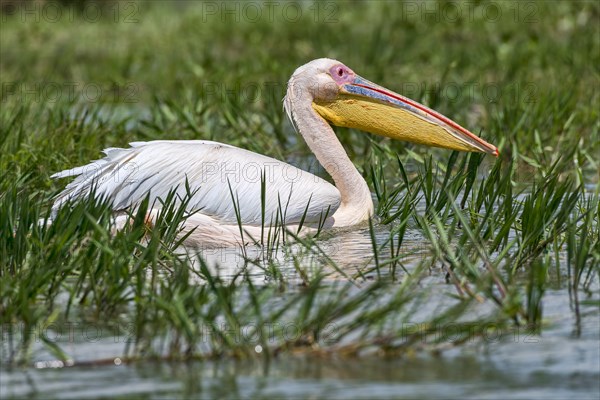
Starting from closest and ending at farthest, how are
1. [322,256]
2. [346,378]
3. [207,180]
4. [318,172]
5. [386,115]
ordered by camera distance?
[346,378] → [322,256] → [207,180] → [386,115] → [318,172]

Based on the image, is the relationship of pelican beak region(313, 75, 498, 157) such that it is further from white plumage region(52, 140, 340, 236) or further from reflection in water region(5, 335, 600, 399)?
reflection in water region(5, 335, 600, 399)

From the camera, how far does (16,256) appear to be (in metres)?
4.36

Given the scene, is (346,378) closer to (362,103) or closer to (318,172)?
(362,103)

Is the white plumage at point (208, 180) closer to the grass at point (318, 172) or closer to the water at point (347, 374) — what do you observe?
the grass at point (318, 172)

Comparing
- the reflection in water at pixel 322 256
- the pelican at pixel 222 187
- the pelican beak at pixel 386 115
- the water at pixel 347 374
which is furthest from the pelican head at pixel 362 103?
the water at pixel 347 374

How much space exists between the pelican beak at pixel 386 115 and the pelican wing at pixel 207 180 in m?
0.72

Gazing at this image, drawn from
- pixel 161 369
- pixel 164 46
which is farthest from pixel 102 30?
pixel 161 369

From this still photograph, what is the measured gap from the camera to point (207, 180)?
5.65 metres

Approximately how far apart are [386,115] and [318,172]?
96cm

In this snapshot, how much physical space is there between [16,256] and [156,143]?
1.50 m

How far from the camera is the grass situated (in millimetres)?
3811

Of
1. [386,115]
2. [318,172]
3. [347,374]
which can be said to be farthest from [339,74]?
[347,374]

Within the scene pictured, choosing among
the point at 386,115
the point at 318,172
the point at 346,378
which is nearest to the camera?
the point at 346,378

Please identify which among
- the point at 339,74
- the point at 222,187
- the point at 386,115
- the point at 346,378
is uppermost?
the point at 339,74
